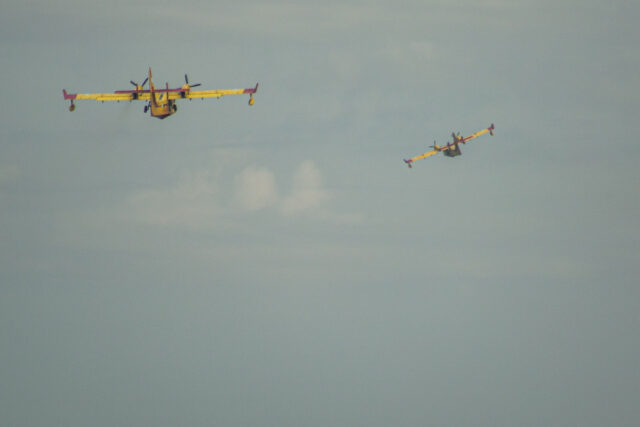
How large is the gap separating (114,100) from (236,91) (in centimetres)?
2077

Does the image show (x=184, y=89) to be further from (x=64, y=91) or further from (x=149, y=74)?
(x=64, y=91)

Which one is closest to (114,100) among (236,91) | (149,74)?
(149,74)

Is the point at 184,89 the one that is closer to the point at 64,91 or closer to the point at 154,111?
the point at 154,111

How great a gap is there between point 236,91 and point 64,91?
28.8 meters

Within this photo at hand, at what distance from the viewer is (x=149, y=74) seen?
18375cm

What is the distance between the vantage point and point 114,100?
188m

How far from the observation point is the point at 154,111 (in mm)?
178625

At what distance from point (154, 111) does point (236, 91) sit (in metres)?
16.7

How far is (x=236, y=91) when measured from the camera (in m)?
189

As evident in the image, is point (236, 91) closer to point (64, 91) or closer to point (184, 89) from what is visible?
point (184, 89)

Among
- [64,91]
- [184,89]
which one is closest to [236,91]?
[184,89]

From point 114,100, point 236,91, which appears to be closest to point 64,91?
point 114,100

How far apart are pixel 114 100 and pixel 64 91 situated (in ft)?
33.5

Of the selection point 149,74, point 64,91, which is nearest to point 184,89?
point 149,74
